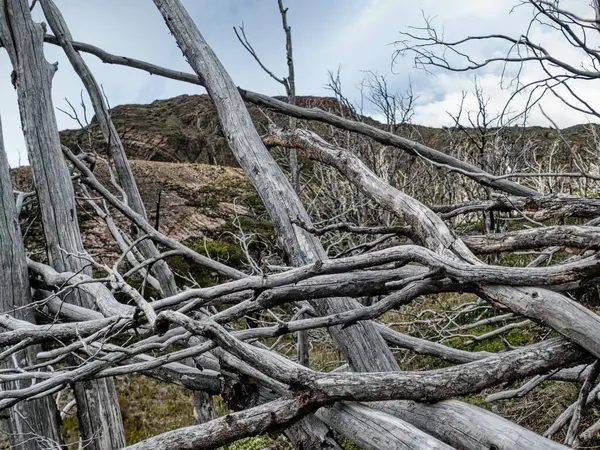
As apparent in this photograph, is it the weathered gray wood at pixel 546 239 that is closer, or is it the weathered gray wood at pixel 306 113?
the weathered gray wood at pixel 546 239

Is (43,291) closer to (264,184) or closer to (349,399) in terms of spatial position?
(264,184)

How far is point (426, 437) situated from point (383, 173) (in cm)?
886

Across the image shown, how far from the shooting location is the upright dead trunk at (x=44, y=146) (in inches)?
142

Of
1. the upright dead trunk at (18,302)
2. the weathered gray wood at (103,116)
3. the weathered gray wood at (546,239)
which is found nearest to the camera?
the weathered gray wood at (546,239)

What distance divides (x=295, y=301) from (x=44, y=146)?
236 cm

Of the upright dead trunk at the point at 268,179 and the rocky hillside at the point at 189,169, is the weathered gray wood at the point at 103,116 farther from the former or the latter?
the upright dead trunk at the point at 268,179

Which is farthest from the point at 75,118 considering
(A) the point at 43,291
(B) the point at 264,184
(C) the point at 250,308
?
(C) the point at 250,308

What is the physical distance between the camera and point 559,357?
197cm

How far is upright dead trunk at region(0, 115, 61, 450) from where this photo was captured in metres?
3.50

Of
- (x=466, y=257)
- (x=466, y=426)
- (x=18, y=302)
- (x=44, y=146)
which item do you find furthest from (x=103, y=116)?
(x=466, y=426)

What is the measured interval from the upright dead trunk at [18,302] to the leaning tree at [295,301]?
11mm

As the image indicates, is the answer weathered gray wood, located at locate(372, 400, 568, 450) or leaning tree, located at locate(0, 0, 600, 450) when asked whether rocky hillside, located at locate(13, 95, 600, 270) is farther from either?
weathered gray wood, located at locate(372, 400, 568, 450)

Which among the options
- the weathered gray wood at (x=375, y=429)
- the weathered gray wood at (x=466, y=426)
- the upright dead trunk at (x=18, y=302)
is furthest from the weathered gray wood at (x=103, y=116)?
the weathered gray wood at (x=466, y=426)

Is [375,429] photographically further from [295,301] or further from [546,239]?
[546,239]
